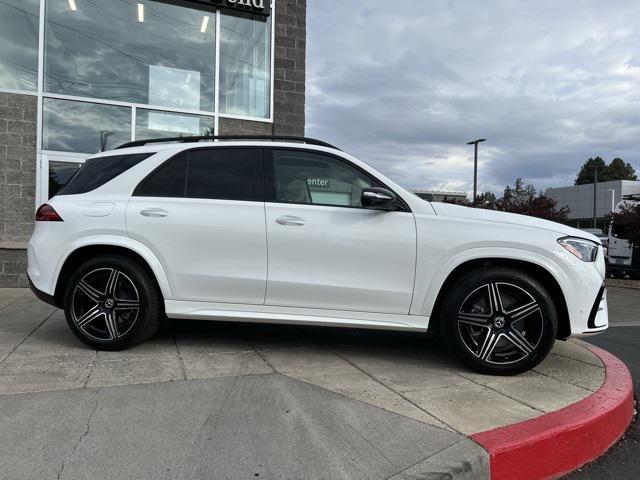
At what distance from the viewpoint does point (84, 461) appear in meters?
2.59

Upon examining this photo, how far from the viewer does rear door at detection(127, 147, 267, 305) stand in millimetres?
4184

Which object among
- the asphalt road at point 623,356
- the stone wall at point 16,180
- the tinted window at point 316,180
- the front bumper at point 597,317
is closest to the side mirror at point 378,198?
the tinted window at point 316,180

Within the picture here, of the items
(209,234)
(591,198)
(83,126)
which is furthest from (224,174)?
(591,198)

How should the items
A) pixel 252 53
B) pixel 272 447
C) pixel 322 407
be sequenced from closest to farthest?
pixel 272 447, pixel 322 407, pixel 252 53

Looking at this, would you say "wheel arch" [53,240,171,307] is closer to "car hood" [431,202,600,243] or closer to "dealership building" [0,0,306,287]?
"car hood" [431,202,600,243]

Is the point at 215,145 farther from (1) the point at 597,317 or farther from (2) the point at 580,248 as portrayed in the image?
(1) the point at 597,317

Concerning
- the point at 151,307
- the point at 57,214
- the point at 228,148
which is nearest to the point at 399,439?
the point at 151,307

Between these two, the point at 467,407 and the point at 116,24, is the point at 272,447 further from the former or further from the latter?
the point at 116,24

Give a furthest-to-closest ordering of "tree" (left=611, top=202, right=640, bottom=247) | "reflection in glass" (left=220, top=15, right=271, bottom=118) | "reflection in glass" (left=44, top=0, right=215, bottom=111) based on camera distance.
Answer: "tree" (left=611, top=202, right=640, bottom=247) → "reflection in glass" (left=220, top=15, right=271, bottom=118) → "reflection in glass" (left=44, top=0, right=215, bottom=111)

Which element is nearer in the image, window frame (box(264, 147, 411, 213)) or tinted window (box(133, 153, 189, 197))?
window frame (box(264, 147, 411, 213))

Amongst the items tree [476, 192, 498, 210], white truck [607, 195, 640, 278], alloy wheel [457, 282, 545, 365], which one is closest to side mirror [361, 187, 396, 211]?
alloy wheel [457, 282, 545, 365]

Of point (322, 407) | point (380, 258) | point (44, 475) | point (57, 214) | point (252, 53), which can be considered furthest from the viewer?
point (252, 53)

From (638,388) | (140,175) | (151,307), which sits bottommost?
(638,388)

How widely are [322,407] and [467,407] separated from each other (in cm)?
94
